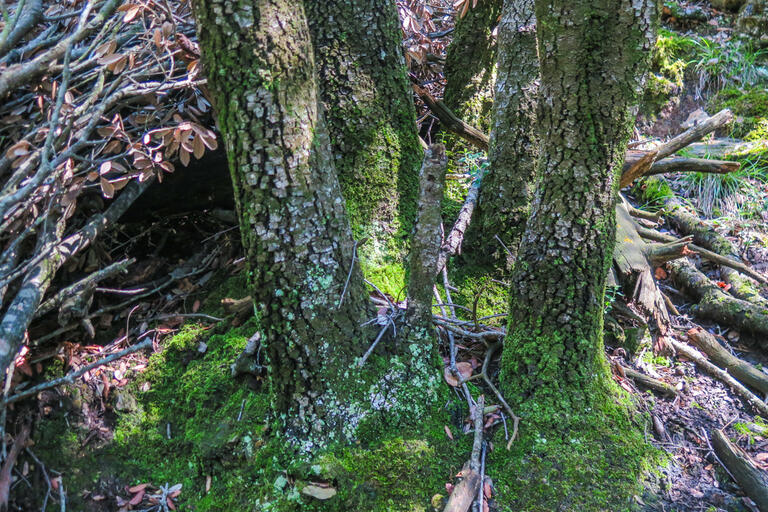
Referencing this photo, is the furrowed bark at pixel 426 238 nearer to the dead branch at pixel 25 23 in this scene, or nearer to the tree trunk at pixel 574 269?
the tree trunk at pixel 574 269

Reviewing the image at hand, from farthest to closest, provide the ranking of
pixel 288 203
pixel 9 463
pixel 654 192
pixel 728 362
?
pixel 654 192 < pixel 728 362 < pixel 9 463 < pixel 288 203

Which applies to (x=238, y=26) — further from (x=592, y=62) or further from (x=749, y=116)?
(x=749, y=116)

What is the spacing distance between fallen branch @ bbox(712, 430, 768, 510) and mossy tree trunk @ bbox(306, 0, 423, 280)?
1735 mm

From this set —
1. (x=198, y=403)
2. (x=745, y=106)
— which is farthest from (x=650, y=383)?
(x=745, y=106)

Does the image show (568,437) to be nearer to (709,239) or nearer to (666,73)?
(709,239)

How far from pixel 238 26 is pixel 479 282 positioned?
183 centimetres

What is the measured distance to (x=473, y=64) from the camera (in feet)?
11.6

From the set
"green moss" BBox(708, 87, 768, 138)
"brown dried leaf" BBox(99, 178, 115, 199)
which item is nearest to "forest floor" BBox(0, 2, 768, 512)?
"brown dried leaf" BBox(99, 178, 115, 199)

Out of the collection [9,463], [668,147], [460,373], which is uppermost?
[668,147]

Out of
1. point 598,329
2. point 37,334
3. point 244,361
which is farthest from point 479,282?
point 37,334

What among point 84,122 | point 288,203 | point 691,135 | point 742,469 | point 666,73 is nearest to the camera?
point 288,203

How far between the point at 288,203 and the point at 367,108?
1.13 metres

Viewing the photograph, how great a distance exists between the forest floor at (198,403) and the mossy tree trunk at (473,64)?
0.31m

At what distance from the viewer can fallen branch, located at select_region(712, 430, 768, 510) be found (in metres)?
1.99
